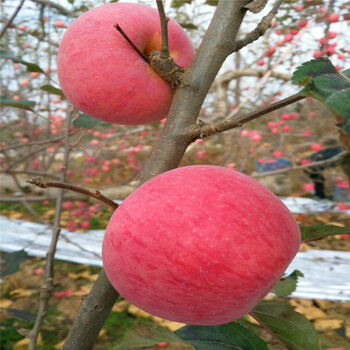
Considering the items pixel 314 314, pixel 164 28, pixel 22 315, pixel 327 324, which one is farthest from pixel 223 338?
pixel 314 314

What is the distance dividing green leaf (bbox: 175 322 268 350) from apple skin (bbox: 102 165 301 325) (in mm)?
207

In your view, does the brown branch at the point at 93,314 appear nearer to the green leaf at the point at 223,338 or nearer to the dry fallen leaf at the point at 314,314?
the green leaf at the point at 223,338

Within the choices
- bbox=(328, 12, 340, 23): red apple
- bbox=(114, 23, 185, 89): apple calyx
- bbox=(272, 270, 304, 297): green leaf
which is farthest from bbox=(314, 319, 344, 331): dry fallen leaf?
bbox=(328, 12, 340, 23): red apple

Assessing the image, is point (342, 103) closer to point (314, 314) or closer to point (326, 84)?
point (326, 84)

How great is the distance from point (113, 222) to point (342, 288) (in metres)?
1.92

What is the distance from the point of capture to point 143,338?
68 cm

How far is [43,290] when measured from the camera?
0.85 m

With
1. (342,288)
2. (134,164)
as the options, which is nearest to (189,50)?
(342,288)

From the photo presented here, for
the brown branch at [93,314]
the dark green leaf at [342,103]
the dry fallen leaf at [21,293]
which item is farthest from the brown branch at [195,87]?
the dry fallen leaf at [21,293]

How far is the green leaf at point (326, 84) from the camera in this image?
34 cm

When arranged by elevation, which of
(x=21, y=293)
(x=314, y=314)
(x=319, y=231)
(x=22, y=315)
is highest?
(x=319, y=231)

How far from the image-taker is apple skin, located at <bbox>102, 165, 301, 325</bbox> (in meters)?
0.45

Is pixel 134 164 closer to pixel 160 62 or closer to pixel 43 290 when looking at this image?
pixel 43 290

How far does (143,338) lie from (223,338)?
0.48 feet
